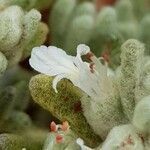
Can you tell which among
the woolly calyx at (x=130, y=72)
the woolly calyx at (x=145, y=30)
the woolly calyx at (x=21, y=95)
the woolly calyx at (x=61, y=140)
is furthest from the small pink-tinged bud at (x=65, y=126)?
the woolly calyx at (x=145, y=30)

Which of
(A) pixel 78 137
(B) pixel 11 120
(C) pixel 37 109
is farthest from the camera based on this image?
(C) pixel 37 109

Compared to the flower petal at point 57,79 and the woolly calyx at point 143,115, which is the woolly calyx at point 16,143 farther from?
the woolly calyx at point 143,115

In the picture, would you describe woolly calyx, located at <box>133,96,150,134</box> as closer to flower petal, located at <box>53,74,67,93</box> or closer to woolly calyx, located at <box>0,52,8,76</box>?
flower petal, located at <box>53,74,67,93</box>

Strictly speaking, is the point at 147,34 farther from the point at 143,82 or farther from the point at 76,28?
the point at 143,82

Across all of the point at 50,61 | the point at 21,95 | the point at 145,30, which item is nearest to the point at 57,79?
the point at 50,61

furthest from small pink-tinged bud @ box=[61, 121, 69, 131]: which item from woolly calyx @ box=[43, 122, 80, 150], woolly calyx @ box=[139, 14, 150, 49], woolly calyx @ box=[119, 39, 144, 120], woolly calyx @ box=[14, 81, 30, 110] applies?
woolly calyx @ box=[139, 14, 150, 49]

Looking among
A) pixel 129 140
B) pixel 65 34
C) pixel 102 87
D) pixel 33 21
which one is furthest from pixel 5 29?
pixel 65 34
